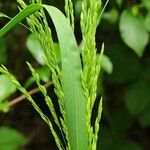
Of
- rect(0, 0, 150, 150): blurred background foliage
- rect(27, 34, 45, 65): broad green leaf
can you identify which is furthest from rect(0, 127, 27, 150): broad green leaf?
rect(27, 34, 45, 65): broad green leaf

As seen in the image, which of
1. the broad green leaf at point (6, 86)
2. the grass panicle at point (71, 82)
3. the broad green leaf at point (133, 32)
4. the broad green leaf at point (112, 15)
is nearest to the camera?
the grass panicle at point (71, 82)

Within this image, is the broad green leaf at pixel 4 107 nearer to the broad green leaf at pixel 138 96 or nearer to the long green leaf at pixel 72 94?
the long green leaf at pixel 72 94

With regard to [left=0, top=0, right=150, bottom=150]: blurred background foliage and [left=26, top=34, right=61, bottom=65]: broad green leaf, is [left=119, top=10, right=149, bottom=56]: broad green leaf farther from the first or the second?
[left=26, top=34, right=61, bottom=65]: broad green leaf

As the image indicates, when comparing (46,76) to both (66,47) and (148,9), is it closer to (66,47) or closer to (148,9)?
(148,9)

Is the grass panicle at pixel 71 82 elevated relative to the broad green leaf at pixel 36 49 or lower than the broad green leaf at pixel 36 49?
elevated

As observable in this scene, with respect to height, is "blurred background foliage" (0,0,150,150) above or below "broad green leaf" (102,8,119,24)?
below

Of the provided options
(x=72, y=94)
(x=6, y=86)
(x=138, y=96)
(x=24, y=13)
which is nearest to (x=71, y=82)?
(x=72, y=94)

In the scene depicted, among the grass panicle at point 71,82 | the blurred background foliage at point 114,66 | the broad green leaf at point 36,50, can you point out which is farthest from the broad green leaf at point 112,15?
the grass panicle at point 71,82

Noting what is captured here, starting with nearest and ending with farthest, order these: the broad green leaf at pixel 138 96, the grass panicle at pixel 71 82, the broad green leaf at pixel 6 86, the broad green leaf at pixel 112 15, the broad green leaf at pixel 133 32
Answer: the grass panicle at pixel 71 82
the broad green leaf at pixel 6 86
the broad green leaf at pixel 133 32
the broad green leaf at pixel 112 15
the broad green leaf at pixel 138 96
